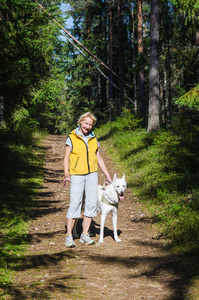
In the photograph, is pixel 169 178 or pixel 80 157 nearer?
pixel 80 157

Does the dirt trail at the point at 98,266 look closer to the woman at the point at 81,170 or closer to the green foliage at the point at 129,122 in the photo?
the woman at the point at 81,170

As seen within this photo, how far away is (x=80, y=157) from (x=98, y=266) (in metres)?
1.97

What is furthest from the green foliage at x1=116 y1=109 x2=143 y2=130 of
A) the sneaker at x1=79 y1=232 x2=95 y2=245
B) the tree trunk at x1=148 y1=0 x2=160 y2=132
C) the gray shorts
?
the sneaker at x1=79 y1=232 x2=95 y2=245

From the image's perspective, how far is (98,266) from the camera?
4.80 metres

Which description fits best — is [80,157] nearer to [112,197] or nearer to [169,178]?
[112,197]

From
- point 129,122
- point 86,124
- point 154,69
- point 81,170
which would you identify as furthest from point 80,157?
point 129,122

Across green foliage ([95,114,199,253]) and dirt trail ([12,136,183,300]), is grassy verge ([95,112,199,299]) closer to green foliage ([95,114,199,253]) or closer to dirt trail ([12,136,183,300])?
green foliage ([95,114,199,253])

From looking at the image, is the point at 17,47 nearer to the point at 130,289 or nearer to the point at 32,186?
the point at 32,186

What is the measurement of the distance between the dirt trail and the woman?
53 centimetres

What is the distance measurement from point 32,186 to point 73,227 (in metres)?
4.74

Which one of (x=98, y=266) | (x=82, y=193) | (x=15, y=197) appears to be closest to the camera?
(x=98, y=266)

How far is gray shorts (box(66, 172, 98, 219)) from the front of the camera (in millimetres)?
5594

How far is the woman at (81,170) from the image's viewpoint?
5.57m

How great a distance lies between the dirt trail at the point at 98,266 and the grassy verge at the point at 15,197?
0.68 ft
